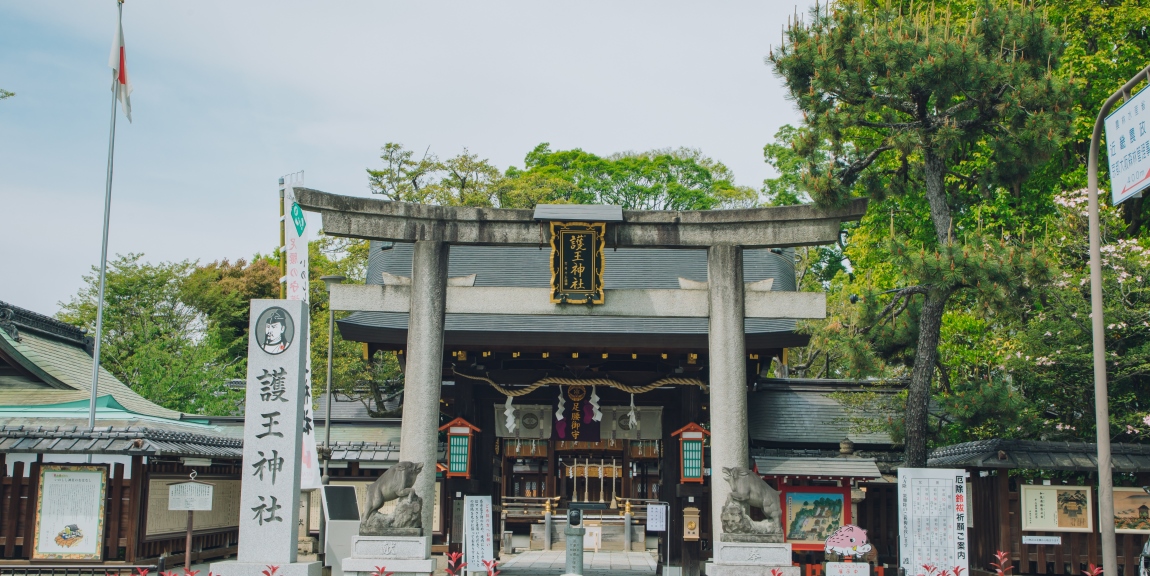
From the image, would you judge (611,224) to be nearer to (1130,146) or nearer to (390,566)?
(390,566)

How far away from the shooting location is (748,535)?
1263cm

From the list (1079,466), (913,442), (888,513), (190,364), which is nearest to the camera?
(1079,466)

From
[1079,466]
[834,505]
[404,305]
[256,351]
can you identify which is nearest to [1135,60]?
[1079,466]

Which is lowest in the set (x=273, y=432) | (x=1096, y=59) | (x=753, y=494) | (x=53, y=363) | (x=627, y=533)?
(x=627, y=533)

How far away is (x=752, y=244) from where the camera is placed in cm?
1424

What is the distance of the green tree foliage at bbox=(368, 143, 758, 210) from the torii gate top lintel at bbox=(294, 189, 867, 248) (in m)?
18.0

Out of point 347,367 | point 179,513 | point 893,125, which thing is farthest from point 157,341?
point 893,125

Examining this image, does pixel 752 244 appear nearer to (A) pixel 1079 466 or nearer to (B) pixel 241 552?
(A) pixel 1079 466

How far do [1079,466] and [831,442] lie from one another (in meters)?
5.43

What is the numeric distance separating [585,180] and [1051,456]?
1164 inches

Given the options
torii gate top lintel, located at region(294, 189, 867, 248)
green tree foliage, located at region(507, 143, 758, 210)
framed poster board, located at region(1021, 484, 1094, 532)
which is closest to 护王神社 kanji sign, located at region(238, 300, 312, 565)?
torii gate top lintel, located at region(294, 189, 867, 248)

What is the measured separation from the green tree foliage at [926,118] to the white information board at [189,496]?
10.3 metres

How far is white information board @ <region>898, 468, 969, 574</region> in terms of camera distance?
13336mm

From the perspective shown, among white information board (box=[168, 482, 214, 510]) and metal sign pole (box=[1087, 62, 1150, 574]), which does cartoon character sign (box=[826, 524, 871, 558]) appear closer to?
metal sign pole (box=[1087, 62, 1150, 574])
